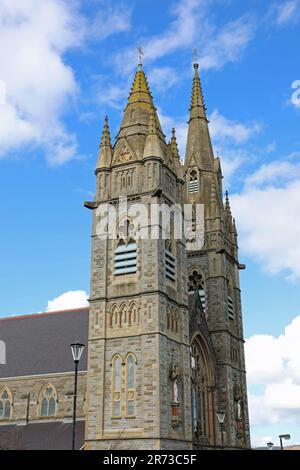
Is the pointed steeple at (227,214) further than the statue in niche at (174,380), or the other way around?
the pointed steeple at (227,214)

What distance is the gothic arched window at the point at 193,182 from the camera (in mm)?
53688

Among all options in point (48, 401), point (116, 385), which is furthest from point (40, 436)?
point (116, 385)

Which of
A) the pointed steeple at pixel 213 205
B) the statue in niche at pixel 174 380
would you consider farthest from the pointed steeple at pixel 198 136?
the statue in niche at pixel 174 380

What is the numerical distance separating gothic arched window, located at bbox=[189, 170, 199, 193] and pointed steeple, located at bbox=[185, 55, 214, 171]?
78cm

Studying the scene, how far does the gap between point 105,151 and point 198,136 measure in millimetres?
17776

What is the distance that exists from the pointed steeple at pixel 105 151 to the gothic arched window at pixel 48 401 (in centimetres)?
1577

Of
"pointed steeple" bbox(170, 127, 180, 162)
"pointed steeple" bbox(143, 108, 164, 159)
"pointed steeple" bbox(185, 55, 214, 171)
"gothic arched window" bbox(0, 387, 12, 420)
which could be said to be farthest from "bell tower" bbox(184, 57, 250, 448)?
"gothic arched window" bbox(0, 387, 12, 420)

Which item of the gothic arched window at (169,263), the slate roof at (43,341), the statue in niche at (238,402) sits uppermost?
the gothic arched window at (169,263)

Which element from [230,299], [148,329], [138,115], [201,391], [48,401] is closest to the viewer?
[148,329]

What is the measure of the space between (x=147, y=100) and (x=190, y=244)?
44.7 feet

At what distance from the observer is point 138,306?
35.2 metres

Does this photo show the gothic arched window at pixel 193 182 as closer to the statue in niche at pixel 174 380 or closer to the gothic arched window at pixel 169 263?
the gothic arched window at pixel 169 263

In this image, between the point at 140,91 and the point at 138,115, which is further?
the point at 140,91

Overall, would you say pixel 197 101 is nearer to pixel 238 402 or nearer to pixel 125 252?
pixel 125 252
